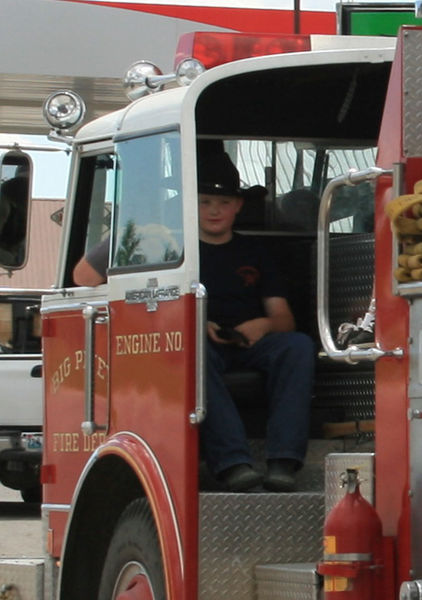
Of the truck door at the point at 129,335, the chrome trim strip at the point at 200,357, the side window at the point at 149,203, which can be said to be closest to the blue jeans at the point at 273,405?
the truck door at the point at 129,335

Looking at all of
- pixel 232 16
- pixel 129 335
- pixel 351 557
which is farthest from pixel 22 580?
pixel 232 16

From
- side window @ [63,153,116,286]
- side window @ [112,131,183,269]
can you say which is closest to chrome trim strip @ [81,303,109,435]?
side window @ [112,131,183,269]

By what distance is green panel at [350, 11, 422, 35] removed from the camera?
751 cm

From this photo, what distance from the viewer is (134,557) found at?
5.94 m

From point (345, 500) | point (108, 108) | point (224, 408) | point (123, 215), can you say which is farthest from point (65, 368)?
point (108, 108)

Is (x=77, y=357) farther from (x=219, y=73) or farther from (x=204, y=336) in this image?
(x=219, y=73)

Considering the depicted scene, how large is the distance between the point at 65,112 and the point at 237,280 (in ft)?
4.44

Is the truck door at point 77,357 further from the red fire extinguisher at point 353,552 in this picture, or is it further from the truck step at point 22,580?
the red fire extinguisher at point 353,552

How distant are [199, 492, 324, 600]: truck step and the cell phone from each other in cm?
82

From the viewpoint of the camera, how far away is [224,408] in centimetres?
570

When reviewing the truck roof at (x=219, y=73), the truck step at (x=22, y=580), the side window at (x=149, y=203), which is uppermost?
the truck roof at (x=219, y=73)

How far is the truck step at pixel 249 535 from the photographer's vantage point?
17.7 ft

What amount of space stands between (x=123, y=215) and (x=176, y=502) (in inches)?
54.7

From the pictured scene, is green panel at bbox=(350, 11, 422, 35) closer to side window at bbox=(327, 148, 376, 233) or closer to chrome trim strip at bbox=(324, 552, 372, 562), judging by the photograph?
side window at bbox=(327, 148, 376, 233)
